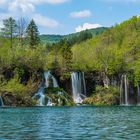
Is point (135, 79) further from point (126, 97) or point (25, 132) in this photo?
point (25, 132)

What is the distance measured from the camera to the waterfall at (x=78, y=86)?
112688 millimetres

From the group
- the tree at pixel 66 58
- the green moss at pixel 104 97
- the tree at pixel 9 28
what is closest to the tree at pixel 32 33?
the tree at pixel 9 28

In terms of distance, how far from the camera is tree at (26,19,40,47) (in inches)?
6048

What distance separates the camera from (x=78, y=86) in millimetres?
114312

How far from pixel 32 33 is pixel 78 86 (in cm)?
4692

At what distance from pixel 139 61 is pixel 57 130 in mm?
88542

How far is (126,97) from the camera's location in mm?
114500

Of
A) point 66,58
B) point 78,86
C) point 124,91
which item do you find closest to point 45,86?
point 78,86

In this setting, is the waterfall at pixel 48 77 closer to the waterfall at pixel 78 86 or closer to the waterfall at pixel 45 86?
the waterfall at pixel 45 86

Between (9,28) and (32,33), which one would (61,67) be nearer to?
(9,28)

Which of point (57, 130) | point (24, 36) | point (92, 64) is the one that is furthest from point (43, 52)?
point (57, 130)

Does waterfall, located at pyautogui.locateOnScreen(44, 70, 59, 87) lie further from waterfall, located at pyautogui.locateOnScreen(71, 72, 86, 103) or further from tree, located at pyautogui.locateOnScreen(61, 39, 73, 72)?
waterfall, located at pyautogui.locateOnScreen(71, 72, 86, 103)

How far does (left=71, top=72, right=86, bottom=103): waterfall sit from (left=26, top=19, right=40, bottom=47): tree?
38.8 m

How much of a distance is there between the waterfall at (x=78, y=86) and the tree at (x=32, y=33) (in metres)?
38.8
